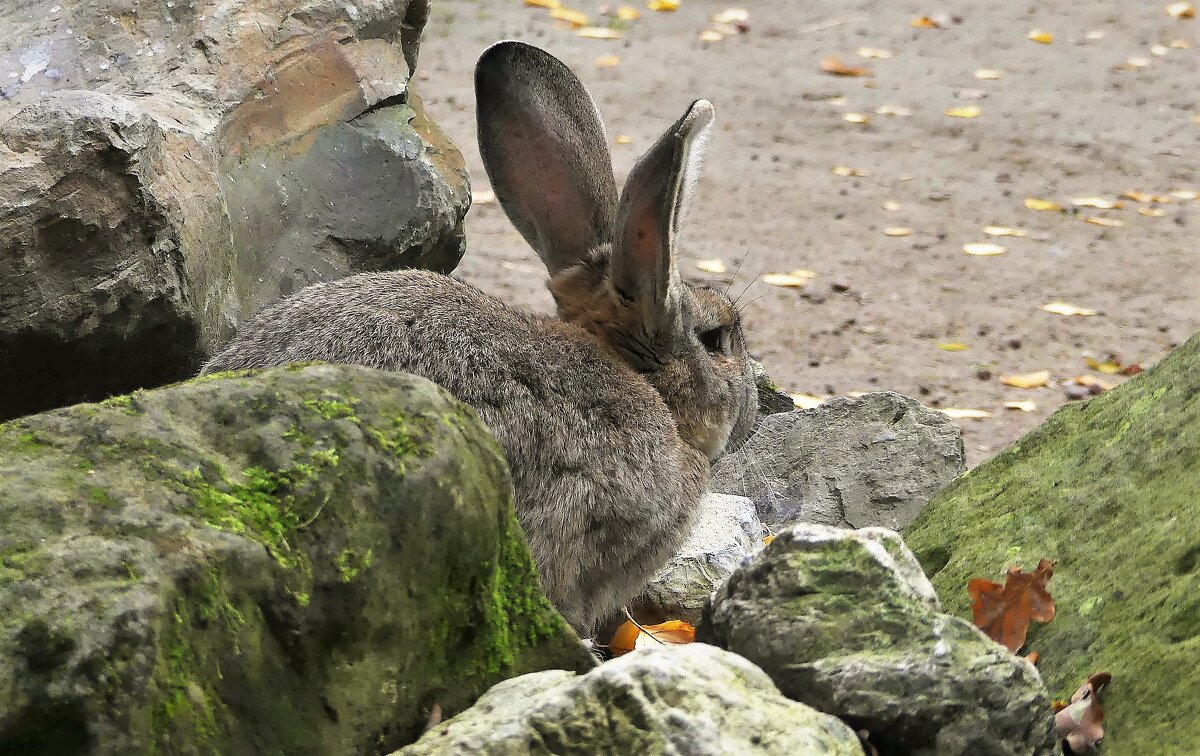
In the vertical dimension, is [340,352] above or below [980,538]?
above

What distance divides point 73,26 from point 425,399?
300cm

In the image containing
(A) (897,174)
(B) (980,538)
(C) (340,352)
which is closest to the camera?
(C) (340,352)

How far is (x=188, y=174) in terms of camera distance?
439cm

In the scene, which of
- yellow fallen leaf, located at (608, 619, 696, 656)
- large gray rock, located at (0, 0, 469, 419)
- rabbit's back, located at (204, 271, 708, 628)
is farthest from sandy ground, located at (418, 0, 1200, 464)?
Result: rabbit's back, located at (204, 271, 708, 628)

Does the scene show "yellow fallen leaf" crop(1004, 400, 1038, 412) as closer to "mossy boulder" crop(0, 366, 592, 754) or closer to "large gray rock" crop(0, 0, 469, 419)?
"large gray rock" crop(0, 0, 469, 419)

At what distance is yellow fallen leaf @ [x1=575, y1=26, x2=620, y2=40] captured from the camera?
12.6 m

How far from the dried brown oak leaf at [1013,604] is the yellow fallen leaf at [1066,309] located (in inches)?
203

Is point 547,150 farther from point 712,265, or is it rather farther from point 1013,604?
point 712,265

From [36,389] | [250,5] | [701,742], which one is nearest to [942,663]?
[701,742]

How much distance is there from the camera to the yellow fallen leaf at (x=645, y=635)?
4.09m

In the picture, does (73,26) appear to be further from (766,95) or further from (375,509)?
(766,95)

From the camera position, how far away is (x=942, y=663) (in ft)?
8.89

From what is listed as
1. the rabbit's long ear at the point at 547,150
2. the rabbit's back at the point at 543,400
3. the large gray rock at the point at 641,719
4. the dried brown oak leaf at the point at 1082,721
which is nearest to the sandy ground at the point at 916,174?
the rabbit's long ear at the point at 547,150

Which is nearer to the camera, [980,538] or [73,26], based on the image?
[980,538]
